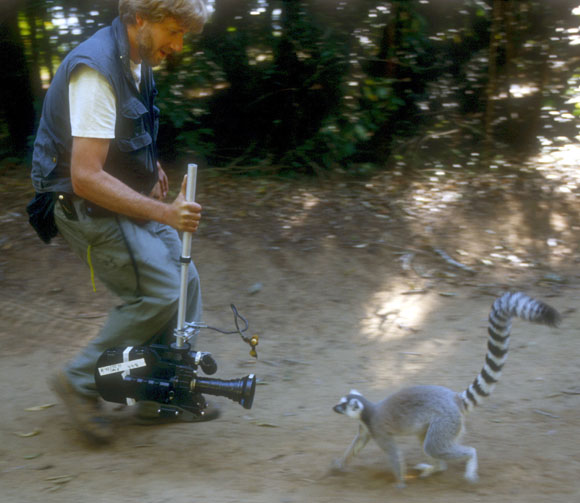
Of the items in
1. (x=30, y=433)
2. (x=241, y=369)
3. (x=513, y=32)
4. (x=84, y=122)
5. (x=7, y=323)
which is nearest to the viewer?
(x=84, y=122)

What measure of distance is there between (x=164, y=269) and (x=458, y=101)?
240 inches

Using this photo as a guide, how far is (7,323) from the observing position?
536 centimetres

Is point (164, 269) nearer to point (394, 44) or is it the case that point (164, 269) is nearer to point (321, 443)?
point (321, 443)

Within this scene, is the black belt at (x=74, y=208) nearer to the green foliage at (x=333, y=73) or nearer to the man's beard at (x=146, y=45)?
the man's beard at (x=146, y=45)

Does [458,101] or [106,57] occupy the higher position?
[106,57]

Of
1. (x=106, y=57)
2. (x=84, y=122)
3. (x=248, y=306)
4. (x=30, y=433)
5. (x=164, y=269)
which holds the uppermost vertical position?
(x=106, y=57)

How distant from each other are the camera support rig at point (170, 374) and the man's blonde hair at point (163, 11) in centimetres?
73

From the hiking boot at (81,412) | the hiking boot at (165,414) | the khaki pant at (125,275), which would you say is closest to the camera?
the khaki pant at (125,275)

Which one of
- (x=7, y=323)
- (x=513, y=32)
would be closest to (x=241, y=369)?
(x=7, y=323)

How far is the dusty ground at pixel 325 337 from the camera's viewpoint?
10.9 ft

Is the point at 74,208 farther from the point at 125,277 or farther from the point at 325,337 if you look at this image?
the point at 325,337

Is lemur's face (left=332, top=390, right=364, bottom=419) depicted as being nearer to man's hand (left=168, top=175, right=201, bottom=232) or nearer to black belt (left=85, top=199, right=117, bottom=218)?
man's hand (left=168, top=175, right=201, bottom=232)

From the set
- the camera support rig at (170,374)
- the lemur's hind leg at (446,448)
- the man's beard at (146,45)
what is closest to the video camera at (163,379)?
the camera support rig at (170,374)

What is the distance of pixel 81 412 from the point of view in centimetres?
364
